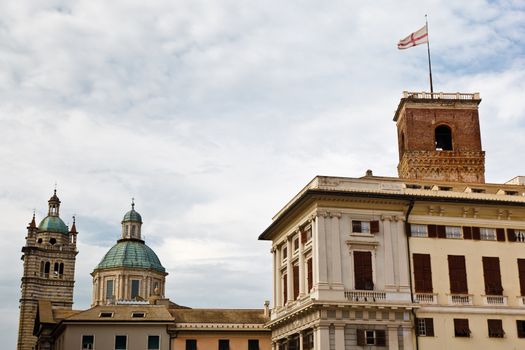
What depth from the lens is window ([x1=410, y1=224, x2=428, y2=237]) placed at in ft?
180

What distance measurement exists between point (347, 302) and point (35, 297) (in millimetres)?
93156

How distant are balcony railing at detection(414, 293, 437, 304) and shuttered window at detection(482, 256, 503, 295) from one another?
416cm

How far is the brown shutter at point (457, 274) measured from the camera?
54.2m

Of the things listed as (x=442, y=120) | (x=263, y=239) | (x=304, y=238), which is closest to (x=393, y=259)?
(x=304, y=238)

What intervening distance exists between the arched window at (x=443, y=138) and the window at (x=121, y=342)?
111ft

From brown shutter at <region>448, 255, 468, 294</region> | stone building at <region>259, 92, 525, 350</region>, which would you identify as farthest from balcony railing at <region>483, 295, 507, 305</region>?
brown shutter at <region>448, 255, 468, 294</region>

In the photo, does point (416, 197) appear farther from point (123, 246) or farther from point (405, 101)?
point (123, 246)

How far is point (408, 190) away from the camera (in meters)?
56.0

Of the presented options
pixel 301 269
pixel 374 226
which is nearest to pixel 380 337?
pixel 374 226

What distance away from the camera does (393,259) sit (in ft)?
176

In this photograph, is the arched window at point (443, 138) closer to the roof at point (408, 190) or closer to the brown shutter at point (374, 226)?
the roof at point (408, 190)

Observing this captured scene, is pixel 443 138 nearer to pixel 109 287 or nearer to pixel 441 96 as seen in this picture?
pixel 441 96

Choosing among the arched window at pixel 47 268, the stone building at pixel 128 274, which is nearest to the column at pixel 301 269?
the stone building at pixel 128 274

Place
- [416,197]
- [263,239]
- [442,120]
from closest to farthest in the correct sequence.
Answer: [416,197], [263,239], [442,120]
